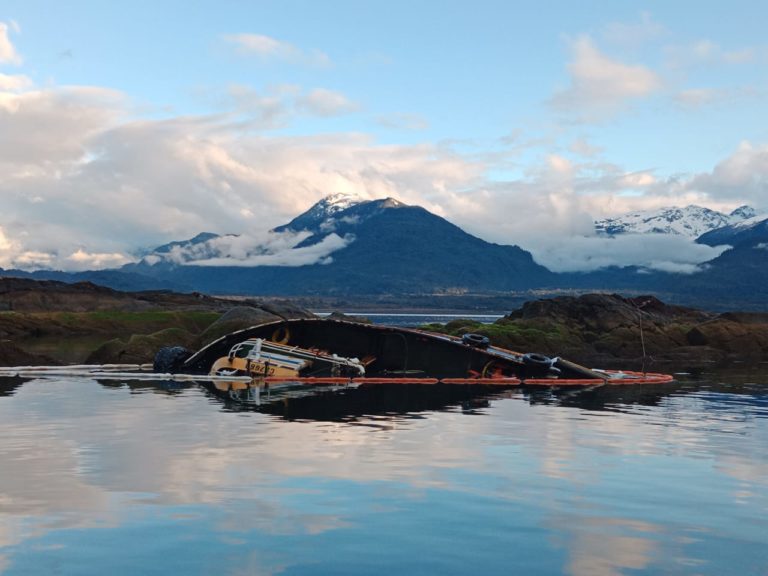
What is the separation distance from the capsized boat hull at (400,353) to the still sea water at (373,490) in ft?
53.4

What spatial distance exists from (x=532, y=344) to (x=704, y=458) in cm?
6889

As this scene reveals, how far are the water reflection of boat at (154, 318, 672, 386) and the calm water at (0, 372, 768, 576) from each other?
49.5ft

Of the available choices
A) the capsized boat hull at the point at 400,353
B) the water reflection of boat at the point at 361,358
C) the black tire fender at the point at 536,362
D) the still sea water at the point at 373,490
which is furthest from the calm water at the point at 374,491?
the black tire fender at the point at 536,362

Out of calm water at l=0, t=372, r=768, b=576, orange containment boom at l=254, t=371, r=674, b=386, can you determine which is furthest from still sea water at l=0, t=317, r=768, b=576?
orange containment boom at l=254, t=371, r=674, b=386

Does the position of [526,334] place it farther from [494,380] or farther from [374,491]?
[374,491]

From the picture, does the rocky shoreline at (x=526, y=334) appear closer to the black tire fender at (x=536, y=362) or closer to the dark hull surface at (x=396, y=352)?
the dark hull surface at (x=396, y=352)

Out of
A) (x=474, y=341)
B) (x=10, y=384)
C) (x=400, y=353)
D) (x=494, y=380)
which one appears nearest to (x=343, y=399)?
(x=400, y=353)

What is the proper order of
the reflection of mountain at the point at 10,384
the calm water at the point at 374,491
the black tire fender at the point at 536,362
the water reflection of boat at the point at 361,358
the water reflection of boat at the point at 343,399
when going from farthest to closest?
1. the black tire fender at the point at 536,362
2. the water reflection of boat at the point at 361,358
3. the reflection of mountain at the point at 10,384
4. the water reflection of boat at the point at 343,399
5. the calm water at the point at 374,491

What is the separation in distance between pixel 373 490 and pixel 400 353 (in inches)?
1390

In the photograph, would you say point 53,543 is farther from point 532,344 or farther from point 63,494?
point 532,344

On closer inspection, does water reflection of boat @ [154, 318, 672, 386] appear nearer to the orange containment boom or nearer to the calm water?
the orange containment boom

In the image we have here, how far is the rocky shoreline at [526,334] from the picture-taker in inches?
2825

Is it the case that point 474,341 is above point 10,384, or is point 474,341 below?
above

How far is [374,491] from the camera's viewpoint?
66.3 ft
